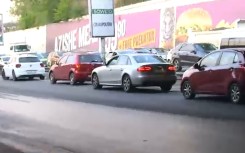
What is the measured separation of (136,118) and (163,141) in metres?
3.19

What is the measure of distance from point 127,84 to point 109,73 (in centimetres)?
160

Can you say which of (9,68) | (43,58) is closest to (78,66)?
(9,68)

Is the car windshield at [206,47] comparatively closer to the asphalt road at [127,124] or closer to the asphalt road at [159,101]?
the asphalt road at [159,101]

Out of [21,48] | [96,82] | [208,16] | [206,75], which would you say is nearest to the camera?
[206,75]

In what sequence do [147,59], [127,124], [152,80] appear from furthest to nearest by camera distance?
[147,59] → [152,80] → [127,124]

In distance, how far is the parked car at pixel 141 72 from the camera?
66.3ft

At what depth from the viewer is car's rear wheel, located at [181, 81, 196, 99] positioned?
56.1 ft

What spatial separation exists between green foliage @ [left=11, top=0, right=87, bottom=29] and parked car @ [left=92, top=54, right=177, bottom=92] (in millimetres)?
39134

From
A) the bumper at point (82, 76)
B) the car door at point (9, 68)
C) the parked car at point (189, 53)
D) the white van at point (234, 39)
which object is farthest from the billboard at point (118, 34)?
the white van at point (234, 39)

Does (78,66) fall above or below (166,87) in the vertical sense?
above

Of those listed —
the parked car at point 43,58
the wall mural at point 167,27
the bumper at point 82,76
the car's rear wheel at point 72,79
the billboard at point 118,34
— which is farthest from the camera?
the parked car at point 43,58

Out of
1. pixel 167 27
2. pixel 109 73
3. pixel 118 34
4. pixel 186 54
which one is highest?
pixel 167 27

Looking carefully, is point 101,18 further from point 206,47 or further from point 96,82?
point 96,82

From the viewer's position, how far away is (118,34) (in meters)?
50.6
